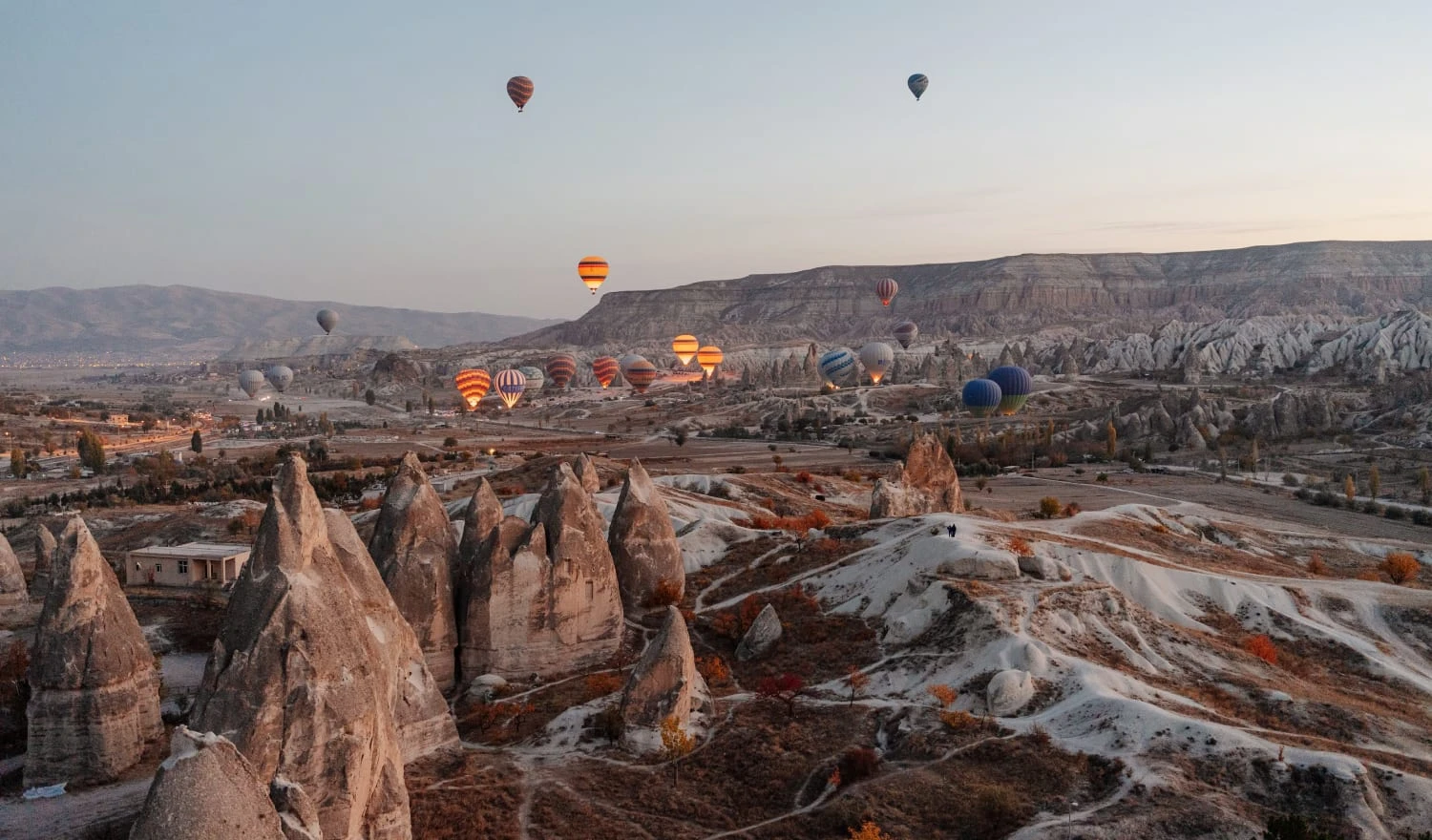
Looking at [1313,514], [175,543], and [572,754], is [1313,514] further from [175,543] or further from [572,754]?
[175,543]

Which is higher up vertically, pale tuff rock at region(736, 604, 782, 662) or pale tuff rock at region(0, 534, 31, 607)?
pale tuff rock at region(0, 534, 31, 607)

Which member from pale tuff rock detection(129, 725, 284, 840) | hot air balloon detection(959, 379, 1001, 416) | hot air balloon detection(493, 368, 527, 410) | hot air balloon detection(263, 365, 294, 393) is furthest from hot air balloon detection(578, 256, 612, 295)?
pale tuff rock detection(129, 725, 284, 840)

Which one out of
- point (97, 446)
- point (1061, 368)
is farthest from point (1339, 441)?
point (97, 446)

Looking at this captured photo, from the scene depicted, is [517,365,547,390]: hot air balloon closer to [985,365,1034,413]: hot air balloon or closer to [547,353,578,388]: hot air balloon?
[547,353,578,388]: hot air balloon

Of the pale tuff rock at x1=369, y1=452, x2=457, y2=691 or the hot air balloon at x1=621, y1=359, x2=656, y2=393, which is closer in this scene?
the pale tuff rock at x1=369, y1=452, x2=457, y2=691

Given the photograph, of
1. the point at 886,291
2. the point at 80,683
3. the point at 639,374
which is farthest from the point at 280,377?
the point at 80,683

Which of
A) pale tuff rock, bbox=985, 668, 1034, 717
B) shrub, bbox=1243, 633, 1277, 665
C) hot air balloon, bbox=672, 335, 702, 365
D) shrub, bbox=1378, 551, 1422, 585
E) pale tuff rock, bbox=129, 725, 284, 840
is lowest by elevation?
shrub, bbox=1378, 551, 1422, 585
